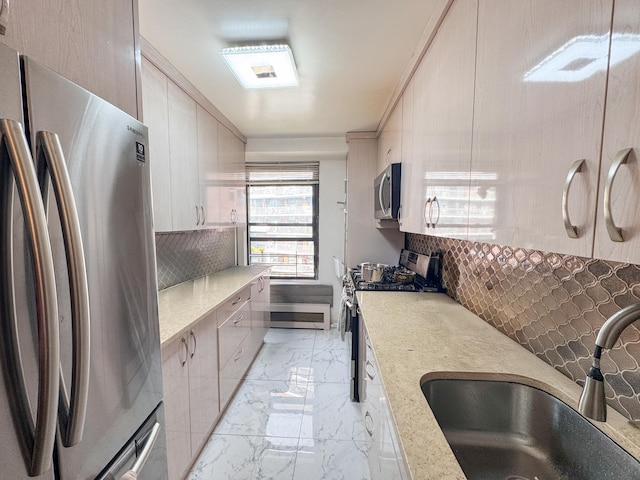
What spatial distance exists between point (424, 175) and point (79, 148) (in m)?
1.43

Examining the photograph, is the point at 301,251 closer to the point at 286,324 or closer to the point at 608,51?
the point at 286,324

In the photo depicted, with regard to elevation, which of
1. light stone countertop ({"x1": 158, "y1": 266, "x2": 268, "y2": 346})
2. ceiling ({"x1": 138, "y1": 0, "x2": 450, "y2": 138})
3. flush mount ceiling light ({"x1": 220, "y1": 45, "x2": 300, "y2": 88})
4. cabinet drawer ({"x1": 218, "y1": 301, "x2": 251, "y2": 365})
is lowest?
cabinet drawer ({"x1": 218, "y1": 301, "x2": 251, "y2": 365})

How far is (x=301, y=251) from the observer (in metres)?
3.97

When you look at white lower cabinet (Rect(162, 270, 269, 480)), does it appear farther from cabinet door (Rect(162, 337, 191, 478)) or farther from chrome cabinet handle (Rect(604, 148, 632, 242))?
chrome cabinet handle (Rect(604, 148, 632, 242))

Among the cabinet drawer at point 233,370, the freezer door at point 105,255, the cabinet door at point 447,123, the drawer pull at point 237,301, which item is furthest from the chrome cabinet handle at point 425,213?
the cabinet drawer at point 233,370

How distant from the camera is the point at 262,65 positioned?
5.79 feet

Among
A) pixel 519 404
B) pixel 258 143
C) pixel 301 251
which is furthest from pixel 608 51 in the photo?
pixel 301 251

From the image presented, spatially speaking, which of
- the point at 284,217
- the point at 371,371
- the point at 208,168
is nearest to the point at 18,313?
the point at 371,371

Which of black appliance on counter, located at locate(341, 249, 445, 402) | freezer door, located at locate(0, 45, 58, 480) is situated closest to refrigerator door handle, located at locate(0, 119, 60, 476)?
freezer door, located at locate(0, 45, 58, 480)

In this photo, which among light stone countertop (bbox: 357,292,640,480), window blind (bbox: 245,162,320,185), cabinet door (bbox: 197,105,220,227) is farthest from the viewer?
window blind (bbox: 245,162,320,185)

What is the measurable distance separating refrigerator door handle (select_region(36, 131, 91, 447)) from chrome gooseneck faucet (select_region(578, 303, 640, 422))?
1077 millimetres

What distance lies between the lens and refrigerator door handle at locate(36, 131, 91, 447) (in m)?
0.56

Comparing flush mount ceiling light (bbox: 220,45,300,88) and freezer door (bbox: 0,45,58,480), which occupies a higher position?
flush mount ceiling light (bbox: 220,45,300,88)

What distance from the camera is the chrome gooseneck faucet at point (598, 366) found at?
2.02ft
